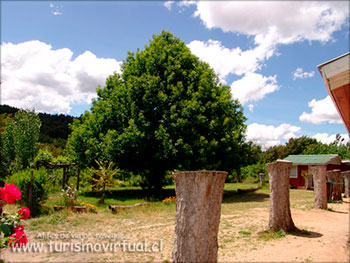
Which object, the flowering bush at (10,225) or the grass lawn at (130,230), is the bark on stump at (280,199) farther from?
the flowering bush at (10,225)

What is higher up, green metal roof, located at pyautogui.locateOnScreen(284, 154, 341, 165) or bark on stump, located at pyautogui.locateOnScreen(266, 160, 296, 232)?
green metal roof, located at pyautogui.locateOnScreen(284, 154, 341, 165)

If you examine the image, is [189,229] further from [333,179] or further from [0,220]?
[333,179]

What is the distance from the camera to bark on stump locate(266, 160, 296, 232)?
28.4 ft

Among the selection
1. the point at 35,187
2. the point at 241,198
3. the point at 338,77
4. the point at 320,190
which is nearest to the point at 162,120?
the point at 241,198

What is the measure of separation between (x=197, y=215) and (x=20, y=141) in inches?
583

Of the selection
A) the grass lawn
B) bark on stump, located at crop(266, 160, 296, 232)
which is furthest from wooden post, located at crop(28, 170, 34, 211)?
bark on stump, located at crop(266, 160, 296, 232)

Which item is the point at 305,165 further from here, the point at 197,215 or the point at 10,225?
the point at 10,225

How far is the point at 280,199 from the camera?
29.2ft

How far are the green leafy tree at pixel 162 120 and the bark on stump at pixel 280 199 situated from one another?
8.01 m

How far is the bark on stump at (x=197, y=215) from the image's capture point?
178 inches

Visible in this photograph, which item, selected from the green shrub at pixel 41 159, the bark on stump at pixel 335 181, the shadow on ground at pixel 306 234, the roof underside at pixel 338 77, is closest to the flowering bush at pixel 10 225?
the roof underside at pixel 338 77

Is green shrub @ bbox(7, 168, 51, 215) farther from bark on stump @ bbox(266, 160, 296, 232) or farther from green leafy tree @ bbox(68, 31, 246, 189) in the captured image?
bark on stump @ bbox(266, 160, 296, 232)

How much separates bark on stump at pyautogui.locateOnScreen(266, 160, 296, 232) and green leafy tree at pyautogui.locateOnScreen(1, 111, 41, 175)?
44.8 ft

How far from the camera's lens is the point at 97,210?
41.1 ft
